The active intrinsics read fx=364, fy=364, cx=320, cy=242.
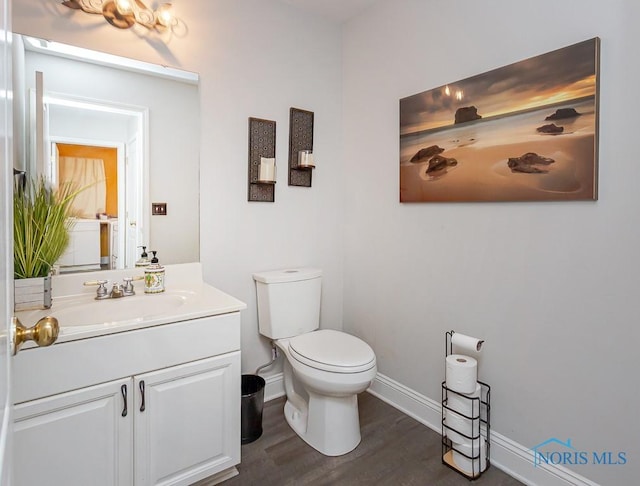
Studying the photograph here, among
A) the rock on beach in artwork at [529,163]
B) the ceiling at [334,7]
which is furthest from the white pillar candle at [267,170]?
the rock on beach in artwork at [529,163]

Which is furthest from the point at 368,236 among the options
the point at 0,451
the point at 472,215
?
the point at 0,451

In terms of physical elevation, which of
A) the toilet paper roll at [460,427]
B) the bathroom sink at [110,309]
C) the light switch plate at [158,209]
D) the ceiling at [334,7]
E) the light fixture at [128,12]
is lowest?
the toilet paper roll at [460,427]

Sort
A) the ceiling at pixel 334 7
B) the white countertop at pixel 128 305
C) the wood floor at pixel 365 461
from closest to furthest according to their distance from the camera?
the white countertop at pixel 128 305 → the wood floor at pixel 365 461 → the ceiling at pixel 334 7

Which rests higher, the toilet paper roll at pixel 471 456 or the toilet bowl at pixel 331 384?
the toilet bowl at pixel 331 384

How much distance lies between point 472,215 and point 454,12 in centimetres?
103

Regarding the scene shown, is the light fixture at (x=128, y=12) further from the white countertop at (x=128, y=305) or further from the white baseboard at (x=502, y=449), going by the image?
the white baseboard at (x=502, y=449)

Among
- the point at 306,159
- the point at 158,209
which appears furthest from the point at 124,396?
the point at 306,159

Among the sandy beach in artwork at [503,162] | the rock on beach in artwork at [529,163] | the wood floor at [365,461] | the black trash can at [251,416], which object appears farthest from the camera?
the black trash can at [251,416]

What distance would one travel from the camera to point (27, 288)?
142cm

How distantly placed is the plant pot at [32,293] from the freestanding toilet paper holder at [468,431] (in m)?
1.78

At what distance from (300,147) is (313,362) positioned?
1346mm

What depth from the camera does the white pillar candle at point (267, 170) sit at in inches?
84.2

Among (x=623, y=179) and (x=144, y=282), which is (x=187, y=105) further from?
(x=623, y=179)

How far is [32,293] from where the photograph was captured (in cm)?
143
